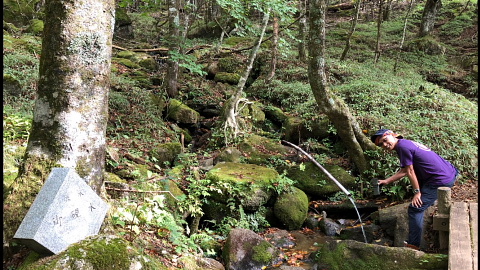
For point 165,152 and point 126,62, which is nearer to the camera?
point 165,152

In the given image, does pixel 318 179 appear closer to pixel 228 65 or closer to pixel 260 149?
pixel 260 149

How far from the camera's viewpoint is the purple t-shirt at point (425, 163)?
188 inches

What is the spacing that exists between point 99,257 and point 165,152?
17.1ft

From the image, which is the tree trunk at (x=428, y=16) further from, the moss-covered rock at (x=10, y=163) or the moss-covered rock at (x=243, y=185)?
the moss-covered rock at (x=10, y=163)

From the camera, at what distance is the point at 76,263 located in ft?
8.88

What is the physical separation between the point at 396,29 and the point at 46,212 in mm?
23260

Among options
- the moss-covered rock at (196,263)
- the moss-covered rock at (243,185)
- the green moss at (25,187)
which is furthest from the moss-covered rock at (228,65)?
the green moss at (25,187)

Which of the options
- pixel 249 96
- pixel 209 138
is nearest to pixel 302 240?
pixel 209 138

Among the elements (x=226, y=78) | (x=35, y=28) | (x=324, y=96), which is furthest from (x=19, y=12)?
(x=324, y=96)

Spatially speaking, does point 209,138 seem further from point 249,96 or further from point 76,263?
point 76,263

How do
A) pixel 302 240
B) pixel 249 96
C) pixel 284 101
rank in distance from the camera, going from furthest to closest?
pixel 249 96 → pixel 284 101 → pixel 302 240

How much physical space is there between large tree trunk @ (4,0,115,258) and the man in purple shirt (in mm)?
4313

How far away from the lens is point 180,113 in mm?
10633

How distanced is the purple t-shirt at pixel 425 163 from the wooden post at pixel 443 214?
0.77ft
